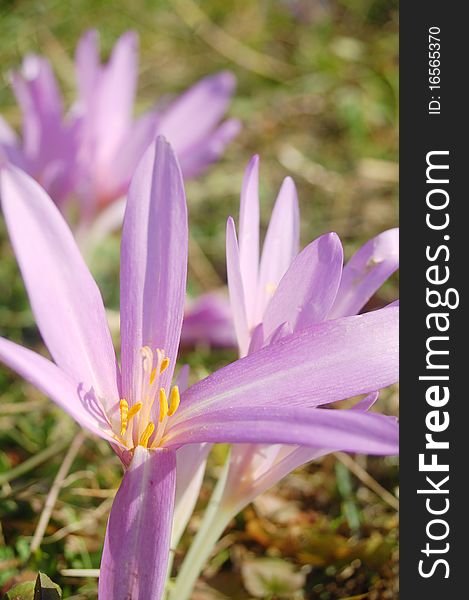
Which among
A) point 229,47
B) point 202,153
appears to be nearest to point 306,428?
point 202,153

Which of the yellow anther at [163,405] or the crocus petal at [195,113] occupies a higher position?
the crocus petal at [195,113]

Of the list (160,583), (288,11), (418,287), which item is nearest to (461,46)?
(418,287)

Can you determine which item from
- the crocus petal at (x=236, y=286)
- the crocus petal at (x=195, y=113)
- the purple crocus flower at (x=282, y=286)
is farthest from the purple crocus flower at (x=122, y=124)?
the crocus petal at (x=236, y=286)

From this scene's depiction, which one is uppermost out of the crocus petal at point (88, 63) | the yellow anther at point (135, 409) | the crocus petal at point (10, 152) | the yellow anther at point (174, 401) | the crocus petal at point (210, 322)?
the crocus petal at point (88, 63)

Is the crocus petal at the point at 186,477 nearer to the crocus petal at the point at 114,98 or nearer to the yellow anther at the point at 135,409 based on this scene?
the yellow anther at the point at 135,409

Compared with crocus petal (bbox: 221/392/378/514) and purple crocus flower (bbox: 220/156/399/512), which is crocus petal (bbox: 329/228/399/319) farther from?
crocus petal (bbox: 221/392/378/514)

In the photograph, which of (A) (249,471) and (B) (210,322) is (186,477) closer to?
(A) (249,471)
